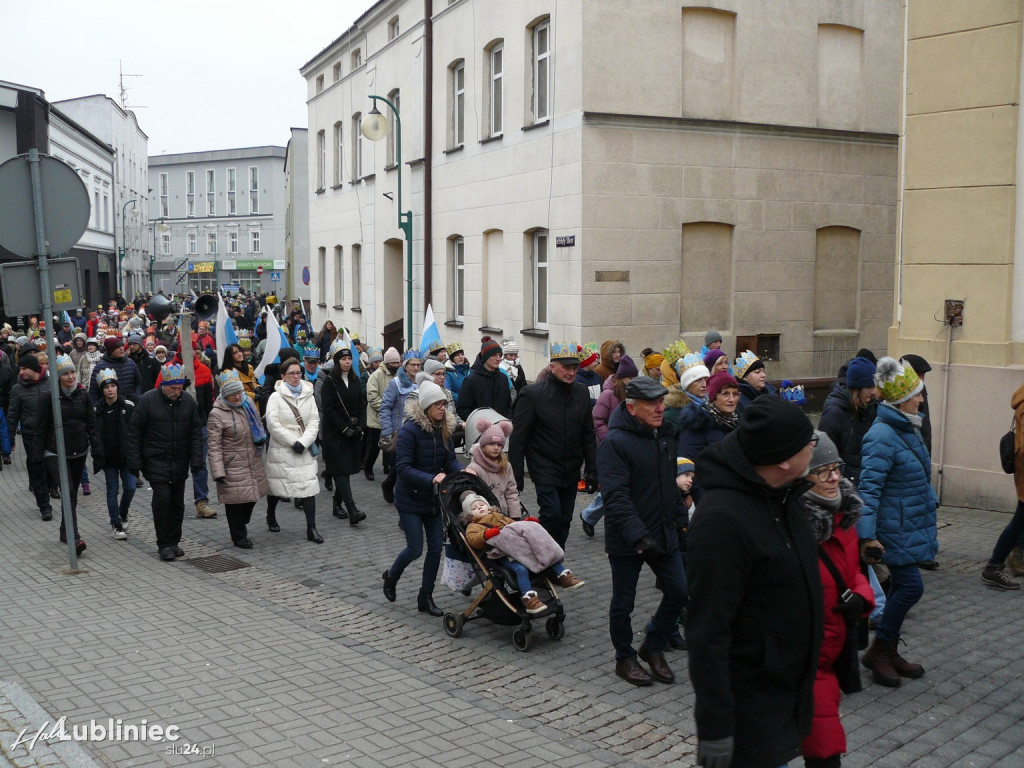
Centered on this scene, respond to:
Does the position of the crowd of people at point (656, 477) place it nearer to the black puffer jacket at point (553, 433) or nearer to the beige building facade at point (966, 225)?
the black puffer jacket at point (553, 433)

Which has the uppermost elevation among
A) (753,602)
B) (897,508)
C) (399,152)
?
(399,152)

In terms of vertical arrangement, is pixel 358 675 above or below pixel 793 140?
below

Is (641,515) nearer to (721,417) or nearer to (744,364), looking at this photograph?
(721,417)

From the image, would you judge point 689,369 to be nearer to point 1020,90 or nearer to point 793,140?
point 1020,90

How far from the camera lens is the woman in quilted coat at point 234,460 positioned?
33.7 feet

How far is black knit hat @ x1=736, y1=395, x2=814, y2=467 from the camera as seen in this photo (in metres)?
3.32

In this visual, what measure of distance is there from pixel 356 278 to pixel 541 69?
1437cm

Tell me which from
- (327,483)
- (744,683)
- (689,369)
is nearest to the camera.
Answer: (744,683)

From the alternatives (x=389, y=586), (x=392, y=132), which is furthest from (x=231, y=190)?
(x=389, y=586)

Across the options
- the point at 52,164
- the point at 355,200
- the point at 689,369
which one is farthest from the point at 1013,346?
the point at 355,200

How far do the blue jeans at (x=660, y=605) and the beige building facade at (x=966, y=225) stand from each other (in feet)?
20.8

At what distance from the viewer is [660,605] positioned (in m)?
6.32

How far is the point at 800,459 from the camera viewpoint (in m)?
3.38

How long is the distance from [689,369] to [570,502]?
148cm
